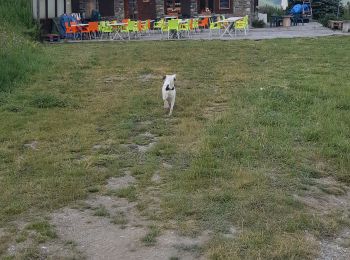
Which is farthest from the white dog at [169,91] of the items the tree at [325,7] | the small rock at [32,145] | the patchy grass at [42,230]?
the tree at [325,7]

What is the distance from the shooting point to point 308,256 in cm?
335

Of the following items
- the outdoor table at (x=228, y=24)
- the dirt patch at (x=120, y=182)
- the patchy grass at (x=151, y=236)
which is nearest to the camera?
the patchy grass at (x=151, y=236)

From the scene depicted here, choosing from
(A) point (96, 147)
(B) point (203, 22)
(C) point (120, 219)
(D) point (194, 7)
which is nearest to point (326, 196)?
(C) point (120, 219)

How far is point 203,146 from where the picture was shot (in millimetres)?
5656

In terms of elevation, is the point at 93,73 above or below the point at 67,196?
above

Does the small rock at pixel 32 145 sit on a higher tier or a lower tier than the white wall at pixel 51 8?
lower

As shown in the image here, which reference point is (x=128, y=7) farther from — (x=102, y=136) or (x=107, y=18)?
(x=102, y=136)

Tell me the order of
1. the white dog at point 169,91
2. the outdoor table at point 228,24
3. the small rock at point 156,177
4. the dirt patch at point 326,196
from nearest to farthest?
the dirt patch at point 326,196
the small rock at point 156,177
the white dog at point 169,91
the outdoor table at point 228,24

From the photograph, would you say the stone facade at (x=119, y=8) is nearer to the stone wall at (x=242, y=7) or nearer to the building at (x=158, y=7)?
the building at (x=158, y=7)

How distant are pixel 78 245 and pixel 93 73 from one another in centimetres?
847

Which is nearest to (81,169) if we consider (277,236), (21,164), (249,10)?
(21,164)

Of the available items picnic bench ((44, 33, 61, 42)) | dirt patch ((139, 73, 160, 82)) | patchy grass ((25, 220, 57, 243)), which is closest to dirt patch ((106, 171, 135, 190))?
patchy grass ((25, 220, 57, 243))

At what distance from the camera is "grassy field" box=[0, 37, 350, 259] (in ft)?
12.9

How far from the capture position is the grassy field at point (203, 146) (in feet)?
12.9
